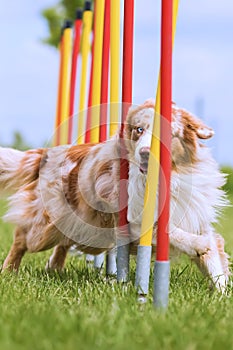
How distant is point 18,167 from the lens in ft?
15.7

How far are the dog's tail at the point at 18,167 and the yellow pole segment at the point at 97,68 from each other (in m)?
0.41

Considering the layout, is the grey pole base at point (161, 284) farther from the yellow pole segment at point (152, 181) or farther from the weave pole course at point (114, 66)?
the weave pole course at point (114, 66)

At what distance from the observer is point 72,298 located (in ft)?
11.0

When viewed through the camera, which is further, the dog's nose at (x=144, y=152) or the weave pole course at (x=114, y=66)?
the weave pole course at (x=114, y=66)

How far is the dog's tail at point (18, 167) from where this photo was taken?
4.73m

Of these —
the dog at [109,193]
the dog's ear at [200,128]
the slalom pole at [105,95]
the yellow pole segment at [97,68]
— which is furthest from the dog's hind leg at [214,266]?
the yellow pole segment at [97,68]

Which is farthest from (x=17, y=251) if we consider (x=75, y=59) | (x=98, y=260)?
(x=75, y=59)

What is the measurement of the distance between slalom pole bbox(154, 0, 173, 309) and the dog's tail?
5.91ft

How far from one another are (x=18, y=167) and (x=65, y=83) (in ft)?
7.77

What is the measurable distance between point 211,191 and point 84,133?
1621 millimetres

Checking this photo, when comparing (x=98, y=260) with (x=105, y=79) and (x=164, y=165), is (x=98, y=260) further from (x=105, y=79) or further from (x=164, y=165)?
(x=164, y=165)

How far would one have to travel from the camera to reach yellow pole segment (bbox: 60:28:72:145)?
21.3 ft

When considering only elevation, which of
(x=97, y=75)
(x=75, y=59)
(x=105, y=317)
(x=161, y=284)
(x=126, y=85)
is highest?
(x=75, y=59)

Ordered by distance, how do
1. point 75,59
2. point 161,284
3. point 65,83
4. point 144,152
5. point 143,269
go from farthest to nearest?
point 65,83 < point 75,59 < point 144,152 < point 143,269 < point 161,284
